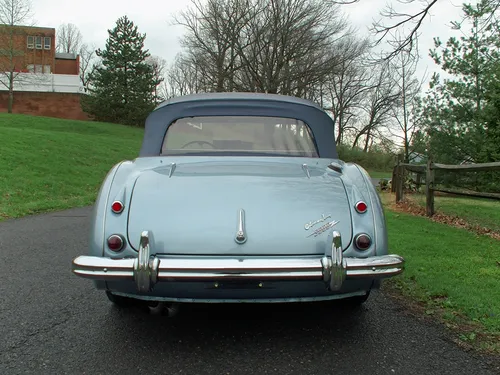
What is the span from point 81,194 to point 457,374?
11010 mm

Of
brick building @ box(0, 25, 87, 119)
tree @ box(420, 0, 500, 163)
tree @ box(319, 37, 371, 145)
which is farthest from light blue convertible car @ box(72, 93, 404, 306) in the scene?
brick building @ box(0, 25, 87, 119)

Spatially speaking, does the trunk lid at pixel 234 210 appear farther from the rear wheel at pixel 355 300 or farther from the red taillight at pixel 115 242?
the rear wheel at pixel 355 300

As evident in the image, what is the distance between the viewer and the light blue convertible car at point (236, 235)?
229cm

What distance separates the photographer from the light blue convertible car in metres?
2.29

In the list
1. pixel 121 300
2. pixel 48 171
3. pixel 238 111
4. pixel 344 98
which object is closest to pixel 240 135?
pixel 238 111

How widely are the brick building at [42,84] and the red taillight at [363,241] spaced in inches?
1658

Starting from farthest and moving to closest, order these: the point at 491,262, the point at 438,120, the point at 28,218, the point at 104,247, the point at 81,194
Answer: the point at 438,120, the point at 81,194, the point at 28,218, the point at 491,262, the point at 104,247

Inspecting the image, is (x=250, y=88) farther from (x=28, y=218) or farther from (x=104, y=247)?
(x=104, y=247)

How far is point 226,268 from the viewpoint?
2.26 meters

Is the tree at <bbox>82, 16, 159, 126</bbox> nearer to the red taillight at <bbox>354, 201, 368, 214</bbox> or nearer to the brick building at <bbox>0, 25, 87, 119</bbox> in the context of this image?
the brick building at <bbox>0, 25, 87, 119</bbox>

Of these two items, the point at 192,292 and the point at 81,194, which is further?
the point at 81,194

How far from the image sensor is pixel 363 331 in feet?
9.47

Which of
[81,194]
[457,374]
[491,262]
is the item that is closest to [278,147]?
[457,374]

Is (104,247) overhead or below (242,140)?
below
